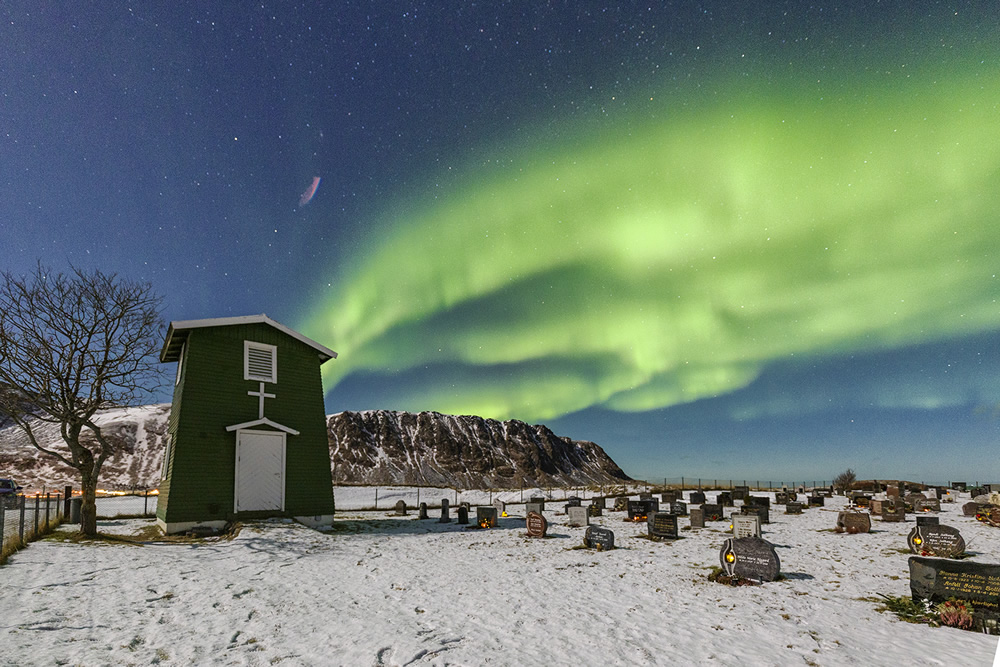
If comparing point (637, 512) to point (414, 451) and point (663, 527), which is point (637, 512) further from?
point (414, 451)

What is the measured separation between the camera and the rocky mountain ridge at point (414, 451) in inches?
4611

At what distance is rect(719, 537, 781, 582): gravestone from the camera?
46.2 feet

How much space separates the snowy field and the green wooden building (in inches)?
128

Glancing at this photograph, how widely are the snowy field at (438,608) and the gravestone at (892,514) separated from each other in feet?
40.0

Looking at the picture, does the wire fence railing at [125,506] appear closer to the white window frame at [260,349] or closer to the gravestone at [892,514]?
the white window frame at [260,349]

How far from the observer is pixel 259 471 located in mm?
22641

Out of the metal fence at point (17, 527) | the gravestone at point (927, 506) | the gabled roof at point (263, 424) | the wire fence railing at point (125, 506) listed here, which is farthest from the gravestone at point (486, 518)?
the gravestone at point (927, 506)

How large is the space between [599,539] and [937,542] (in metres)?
11.9

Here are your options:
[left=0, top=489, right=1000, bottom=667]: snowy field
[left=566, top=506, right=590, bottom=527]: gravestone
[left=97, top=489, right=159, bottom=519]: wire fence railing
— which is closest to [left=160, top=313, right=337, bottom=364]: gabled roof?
[left=0, top=489, right=1000, bottom=667]: snowy field

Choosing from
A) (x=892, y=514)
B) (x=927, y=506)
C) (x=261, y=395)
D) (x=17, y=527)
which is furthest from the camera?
(x=927, y=506)

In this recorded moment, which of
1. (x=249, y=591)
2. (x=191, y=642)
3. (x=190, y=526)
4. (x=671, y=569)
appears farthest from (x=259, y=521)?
(x=671, y=569)

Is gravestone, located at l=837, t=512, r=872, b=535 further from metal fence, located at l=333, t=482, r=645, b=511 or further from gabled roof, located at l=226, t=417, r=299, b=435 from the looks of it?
metal fence, located at l=333, t=482, r=645, b=511

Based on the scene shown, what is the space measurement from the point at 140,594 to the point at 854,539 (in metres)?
25.8

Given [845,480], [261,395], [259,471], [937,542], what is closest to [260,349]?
[261,395]
